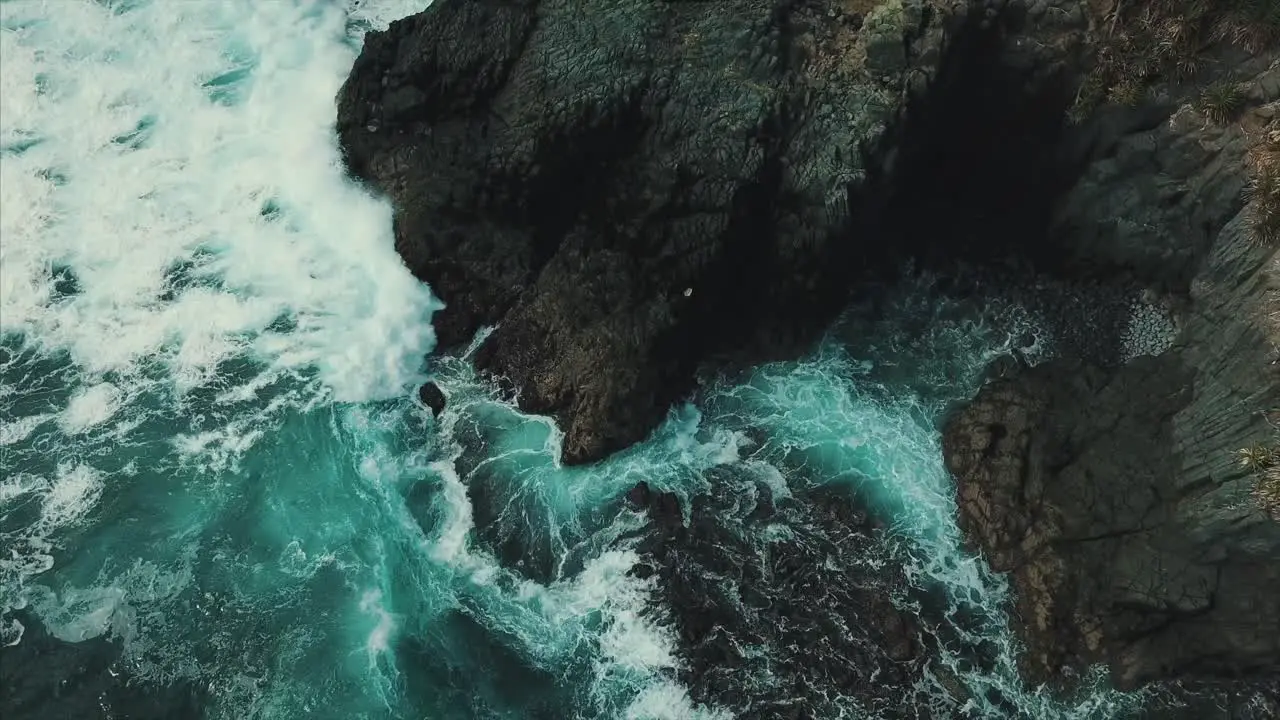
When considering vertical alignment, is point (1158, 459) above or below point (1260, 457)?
below

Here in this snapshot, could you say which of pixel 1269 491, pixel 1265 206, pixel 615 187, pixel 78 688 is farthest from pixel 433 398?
pixel 1265 206

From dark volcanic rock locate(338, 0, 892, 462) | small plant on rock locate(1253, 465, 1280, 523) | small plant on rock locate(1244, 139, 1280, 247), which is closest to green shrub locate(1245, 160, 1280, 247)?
small plant on rock locate(1244, 139, 1280, 247)

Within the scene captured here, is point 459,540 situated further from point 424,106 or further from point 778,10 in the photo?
point 778,10

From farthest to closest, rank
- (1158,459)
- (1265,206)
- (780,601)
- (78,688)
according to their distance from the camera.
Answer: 1. (780,601)
2. (1158,459)
3. (78,688)
4. (1265,206)

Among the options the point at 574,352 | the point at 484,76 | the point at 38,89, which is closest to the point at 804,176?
the point at 574,352

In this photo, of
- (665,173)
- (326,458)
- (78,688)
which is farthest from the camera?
(326,458)

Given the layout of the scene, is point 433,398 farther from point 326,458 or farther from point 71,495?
point 71,495
